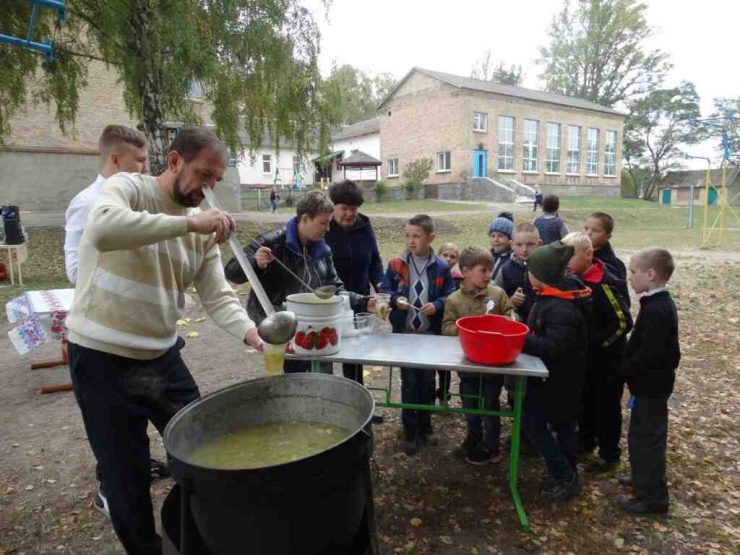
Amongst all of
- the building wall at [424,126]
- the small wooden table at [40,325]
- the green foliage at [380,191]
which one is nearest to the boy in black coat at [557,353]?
the small wooden table at [40,325]

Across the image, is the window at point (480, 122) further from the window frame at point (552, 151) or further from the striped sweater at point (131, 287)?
the striped sweater at point (131, 287)

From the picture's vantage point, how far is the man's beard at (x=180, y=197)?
185 centimetres

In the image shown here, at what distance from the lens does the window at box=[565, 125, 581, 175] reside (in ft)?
111

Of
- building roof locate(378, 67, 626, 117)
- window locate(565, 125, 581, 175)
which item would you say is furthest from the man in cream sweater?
window locate(565, 125, 581, 175)

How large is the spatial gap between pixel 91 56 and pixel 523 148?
2681 centimetres

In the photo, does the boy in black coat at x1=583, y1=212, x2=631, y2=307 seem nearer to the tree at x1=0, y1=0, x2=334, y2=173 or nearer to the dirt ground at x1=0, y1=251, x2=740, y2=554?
the dirt ground at x1=0, y1=251, x2=740, y2=554

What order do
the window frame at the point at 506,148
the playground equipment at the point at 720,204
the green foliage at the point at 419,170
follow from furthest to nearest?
the window frame at the point at 506,148, the green foliage at the point at 419,170, the playground equipment at the point at 720,204

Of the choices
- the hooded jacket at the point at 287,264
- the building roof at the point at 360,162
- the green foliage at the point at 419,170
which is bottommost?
the hooded jacket at the point at 287,264

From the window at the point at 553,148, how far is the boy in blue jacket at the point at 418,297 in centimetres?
3246

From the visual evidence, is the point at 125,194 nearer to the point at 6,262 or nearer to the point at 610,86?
the point at 6,262

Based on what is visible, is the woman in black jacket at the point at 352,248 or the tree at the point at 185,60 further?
the tree at the point at 185,60

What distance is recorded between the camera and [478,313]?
3.24m

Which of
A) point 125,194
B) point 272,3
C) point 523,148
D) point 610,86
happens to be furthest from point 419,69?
point 125,194

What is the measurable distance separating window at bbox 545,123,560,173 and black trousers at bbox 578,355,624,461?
32589 millimetres
